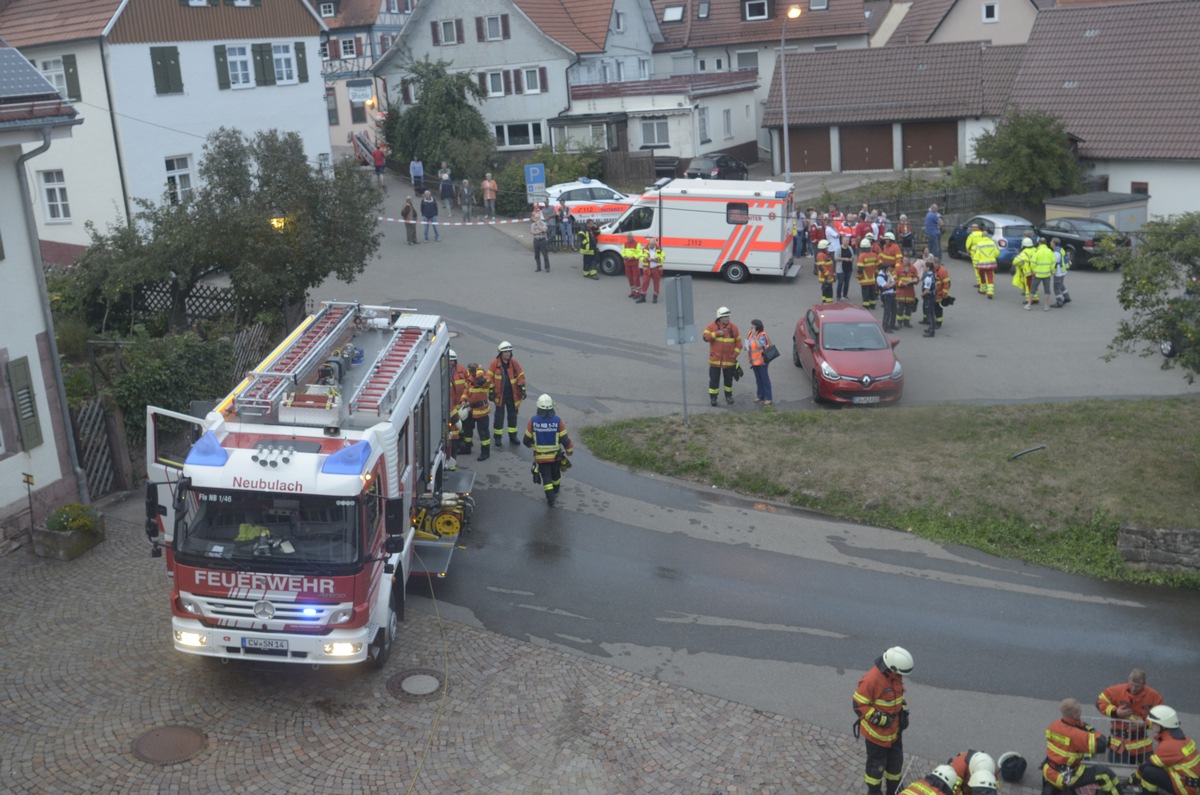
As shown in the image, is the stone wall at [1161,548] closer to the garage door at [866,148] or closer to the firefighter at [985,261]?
the firefighter at [985,261]

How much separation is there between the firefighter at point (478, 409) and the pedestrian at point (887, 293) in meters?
10.2

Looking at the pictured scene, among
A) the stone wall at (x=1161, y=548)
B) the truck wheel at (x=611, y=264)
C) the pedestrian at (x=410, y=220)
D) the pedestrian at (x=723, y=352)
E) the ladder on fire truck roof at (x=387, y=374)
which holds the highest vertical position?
the pedestrian at (x=410, y=220)

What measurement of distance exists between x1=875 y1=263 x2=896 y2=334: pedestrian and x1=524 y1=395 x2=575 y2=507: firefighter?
441 inches

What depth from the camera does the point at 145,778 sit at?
390 inches

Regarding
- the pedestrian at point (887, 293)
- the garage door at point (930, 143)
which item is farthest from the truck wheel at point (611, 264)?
the garage door at point (930, 143)

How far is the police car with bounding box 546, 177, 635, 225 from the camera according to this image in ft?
113

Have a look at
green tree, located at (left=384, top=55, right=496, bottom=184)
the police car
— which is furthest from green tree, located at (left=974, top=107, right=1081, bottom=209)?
green tree, located at (left=384, top=55, right=496, bottom=184)

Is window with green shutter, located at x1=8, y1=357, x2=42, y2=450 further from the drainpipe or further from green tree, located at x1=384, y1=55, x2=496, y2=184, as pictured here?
green tree, located at x1=384, y1=55, x2=496, y2=184

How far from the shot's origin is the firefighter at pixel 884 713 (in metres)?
9.43

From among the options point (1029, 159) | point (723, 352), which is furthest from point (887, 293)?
point (1029, 159)

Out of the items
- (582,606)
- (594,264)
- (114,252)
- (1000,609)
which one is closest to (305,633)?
(582,606)

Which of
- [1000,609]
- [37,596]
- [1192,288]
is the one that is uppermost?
[1192,288]

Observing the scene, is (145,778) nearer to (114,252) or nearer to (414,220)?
(114,252)

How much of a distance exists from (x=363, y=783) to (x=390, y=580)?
7.27ft
